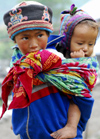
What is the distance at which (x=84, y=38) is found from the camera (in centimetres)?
106

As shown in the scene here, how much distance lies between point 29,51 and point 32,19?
159 millimetres

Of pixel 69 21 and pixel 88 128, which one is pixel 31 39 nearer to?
pixel 69 21

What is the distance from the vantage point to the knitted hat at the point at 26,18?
94cm

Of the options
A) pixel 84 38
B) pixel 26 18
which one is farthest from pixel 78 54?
pixel 26 18

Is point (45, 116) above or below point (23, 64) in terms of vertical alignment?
below

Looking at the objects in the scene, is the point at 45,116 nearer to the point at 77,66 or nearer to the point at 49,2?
the point at 77,66

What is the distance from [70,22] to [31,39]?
0.27 m

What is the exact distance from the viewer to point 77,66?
101 centimetres

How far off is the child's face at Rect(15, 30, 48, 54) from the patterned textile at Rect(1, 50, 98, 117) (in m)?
0.05

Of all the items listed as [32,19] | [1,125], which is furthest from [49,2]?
[32,19]

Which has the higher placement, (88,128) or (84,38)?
(84,38)

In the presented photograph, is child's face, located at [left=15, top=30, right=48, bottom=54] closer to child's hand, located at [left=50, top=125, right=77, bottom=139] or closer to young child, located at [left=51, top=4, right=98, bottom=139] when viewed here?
young child, located at [left=51, top=4, right=98, bottom=139]

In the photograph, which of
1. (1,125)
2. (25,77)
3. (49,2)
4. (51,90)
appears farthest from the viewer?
(49,2)

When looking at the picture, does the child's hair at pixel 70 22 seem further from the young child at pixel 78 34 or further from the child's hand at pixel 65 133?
the child's hand at pixel 65 133
